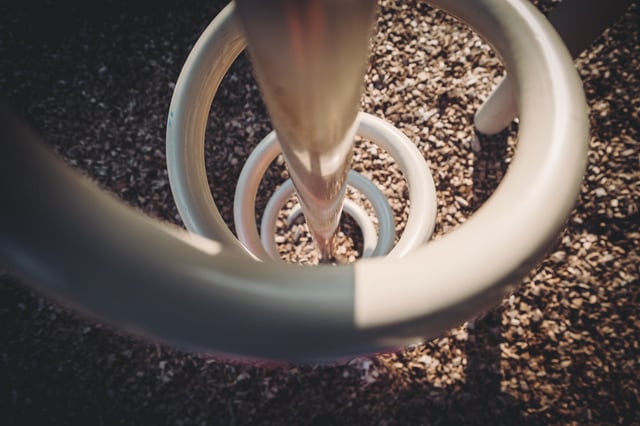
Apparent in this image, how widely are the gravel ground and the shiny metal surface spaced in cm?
146

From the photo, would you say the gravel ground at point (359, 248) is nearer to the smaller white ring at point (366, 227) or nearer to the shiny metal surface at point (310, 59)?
the smaller white ring at point (366, 227)

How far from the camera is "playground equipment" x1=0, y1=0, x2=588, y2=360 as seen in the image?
8.7 inches

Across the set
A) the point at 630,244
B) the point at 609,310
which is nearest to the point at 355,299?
the point at 609,310

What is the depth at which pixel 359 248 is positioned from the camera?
1743 mm

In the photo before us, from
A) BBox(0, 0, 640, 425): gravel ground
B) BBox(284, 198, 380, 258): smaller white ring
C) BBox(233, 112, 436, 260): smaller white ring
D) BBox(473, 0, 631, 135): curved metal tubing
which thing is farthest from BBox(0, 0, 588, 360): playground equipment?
BBox(0, 0, 640, 425): gravel ground

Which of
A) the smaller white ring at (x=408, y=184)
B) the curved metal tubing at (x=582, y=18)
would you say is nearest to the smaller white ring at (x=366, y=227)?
the smaller white ring at (x=408, y=184)

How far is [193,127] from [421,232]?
57 cm

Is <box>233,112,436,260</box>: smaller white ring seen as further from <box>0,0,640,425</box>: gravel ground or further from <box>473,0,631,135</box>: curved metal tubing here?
<box>0,0,640,425</box>: gravel ground

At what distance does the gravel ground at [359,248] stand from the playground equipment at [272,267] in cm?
140

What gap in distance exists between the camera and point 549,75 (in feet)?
1.21

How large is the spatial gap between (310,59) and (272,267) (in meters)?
0.14

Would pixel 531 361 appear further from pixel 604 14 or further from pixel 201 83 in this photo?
pixel 201 83

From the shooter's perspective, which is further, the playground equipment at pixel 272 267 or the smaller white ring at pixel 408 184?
the smaller white ring at pixel 408 184

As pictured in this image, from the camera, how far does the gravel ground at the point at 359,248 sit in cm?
152
